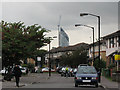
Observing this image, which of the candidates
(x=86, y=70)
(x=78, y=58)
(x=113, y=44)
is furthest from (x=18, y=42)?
(x=78, y=58)

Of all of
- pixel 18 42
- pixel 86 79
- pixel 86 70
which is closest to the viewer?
pixel 86 79

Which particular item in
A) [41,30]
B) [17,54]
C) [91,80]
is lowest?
[91,80]

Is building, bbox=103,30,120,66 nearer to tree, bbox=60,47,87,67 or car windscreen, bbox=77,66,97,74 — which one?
tree, bbox=60,47,87,67

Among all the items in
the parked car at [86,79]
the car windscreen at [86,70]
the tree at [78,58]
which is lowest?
the parked car at [86,79]

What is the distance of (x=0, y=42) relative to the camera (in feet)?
123

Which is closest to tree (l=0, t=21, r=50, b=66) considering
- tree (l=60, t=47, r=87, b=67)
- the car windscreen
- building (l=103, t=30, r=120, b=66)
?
the car windscreen

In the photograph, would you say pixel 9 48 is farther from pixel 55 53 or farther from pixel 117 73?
pixel 55 53

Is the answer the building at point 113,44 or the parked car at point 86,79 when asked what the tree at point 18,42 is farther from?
the building at point 113,44

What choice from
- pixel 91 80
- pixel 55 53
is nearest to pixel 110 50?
pixel 91 80

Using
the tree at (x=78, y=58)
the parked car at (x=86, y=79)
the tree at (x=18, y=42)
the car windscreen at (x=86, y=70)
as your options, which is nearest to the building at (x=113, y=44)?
the tree at (x=18, y=42)

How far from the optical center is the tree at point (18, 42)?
3794 centimetres

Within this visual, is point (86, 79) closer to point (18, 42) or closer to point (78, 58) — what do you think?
point (18, 42)

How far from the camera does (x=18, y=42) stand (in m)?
38.3

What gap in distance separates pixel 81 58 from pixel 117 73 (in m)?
53.8
